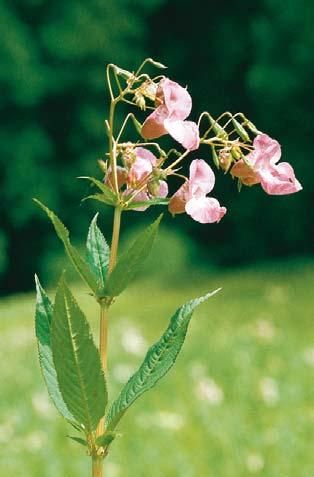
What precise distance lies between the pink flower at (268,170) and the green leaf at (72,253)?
0.47ft

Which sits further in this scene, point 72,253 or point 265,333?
point 265,333

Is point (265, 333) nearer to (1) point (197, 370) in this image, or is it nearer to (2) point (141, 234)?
(1) point (197, 370)

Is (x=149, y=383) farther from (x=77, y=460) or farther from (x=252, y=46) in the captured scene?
(x=252, y=46)

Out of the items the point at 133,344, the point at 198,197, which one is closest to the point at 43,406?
the point at 133,344

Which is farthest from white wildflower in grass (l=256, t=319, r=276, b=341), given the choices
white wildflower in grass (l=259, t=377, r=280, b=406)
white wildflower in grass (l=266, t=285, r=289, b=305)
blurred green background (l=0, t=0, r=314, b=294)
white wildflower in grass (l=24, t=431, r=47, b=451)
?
blurred green background (l=0, t=0, r=314, b=294)

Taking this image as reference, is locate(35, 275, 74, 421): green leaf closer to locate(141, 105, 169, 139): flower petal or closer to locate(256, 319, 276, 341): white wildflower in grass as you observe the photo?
locate(141, 105, 169, 139): flower petal

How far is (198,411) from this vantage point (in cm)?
341

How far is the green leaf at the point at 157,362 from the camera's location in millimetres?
745

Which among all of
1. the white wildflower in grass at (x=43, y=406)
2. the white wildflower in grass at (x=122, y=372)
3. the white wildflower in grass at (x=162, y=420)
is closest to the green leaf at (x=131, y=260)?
the white wildflower in grass at (x=162, y=420)

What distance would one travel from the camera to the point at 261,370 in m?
3.95

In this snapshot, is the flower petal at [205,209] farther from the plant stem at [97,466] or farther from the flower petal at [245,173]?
the plant stem at [97,466]

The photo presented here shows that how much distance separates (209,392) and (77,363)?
291cm

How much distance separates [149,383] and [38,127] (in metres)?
10.4

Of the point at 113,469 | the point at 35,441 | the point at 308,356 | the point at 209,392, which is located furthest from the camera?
the point at 308,356
